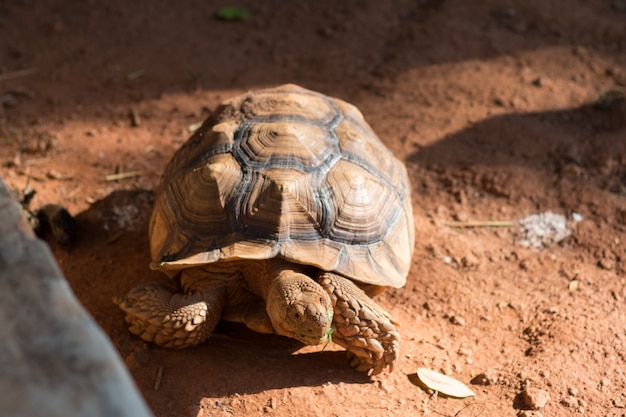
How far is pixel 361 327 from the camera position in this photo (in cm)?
257

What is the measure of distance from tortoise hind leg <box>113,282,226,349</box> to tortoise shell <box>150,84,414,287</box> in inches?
5.9

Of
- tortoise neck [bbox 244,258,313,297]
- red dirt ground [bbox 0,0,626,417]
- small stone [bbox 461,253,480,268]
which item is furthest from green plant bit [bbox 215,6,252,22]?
tortoise neck [bbox 244,258,313,297]

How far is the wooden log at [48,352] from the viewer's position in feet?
3.85

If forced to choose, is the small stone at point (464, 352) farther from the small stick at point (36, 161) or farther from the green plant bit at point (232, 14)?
the green plant bit at point (232, 14)

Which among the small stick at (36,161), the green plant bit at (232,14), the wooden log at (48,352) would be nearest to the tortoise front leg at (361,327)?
the wooden log at (48,352)

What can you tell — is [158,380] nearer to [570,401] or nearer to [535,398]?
[535,398]

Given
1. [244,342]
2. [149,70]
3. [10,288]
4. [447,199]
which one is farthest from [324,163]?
[149,70]

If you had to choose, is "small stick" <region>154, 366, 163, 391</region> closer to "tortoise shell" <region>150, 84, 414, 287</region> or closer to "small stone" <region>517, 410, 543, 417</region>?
"tortoise shell" <region>150, 84, 414, 287</region>

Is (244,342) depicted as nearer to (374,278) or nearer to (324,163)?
(374,278)

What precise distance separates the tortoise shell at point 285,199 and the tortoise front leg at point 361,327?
0.11 metres

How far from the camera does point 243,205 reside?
2699 millimetres

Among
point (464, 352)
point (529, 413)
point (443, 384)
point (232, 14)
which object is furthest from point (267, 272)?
point (232, 14)

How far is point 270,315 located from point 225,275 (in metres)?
0.38

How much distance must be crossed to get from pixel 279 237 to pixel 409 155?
183cm
